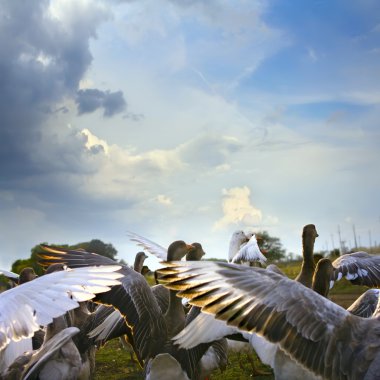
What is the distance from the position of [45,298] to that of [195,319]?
200 centimetres

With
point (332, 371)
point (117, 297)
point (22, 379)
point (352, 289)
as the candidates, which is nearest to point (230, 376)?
point (117, 297)

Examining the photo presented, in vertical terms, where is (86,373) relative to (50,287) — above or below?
below

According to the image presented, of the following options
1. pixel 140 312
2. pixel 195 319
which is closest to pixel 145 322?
pixel 140 312

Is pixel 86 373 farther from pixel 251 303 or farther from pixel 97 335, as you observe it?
pixel 251 303

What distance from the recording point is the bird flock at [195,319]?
5176 mm

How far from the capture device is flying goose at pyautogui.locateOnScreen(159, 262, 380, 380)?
5102mm

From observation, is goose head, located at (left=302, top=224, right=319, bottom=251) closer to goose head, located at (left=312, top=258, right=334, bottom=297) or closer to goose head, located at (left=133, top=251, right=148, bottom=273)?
goose head, located at (left=312, top=258, right=334, bottom=297)

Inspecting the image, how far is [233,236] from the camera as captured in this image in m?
15.4

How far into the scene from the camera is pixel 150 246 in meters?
11.6

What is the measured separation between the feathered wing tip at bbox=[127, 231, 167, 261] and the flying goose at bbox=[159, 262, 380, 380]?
5.82 meters

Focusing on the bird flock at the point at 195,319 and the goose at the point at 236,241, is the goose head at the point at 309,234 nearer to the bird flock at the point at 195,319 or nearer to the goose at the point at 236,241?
the bird flock at the point at 195,319

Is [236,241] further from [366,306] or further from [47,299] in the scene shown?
[47,299]

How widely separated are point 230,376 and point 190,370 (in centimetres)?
375

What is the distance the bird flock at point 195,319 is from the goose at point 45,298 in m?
0.01
